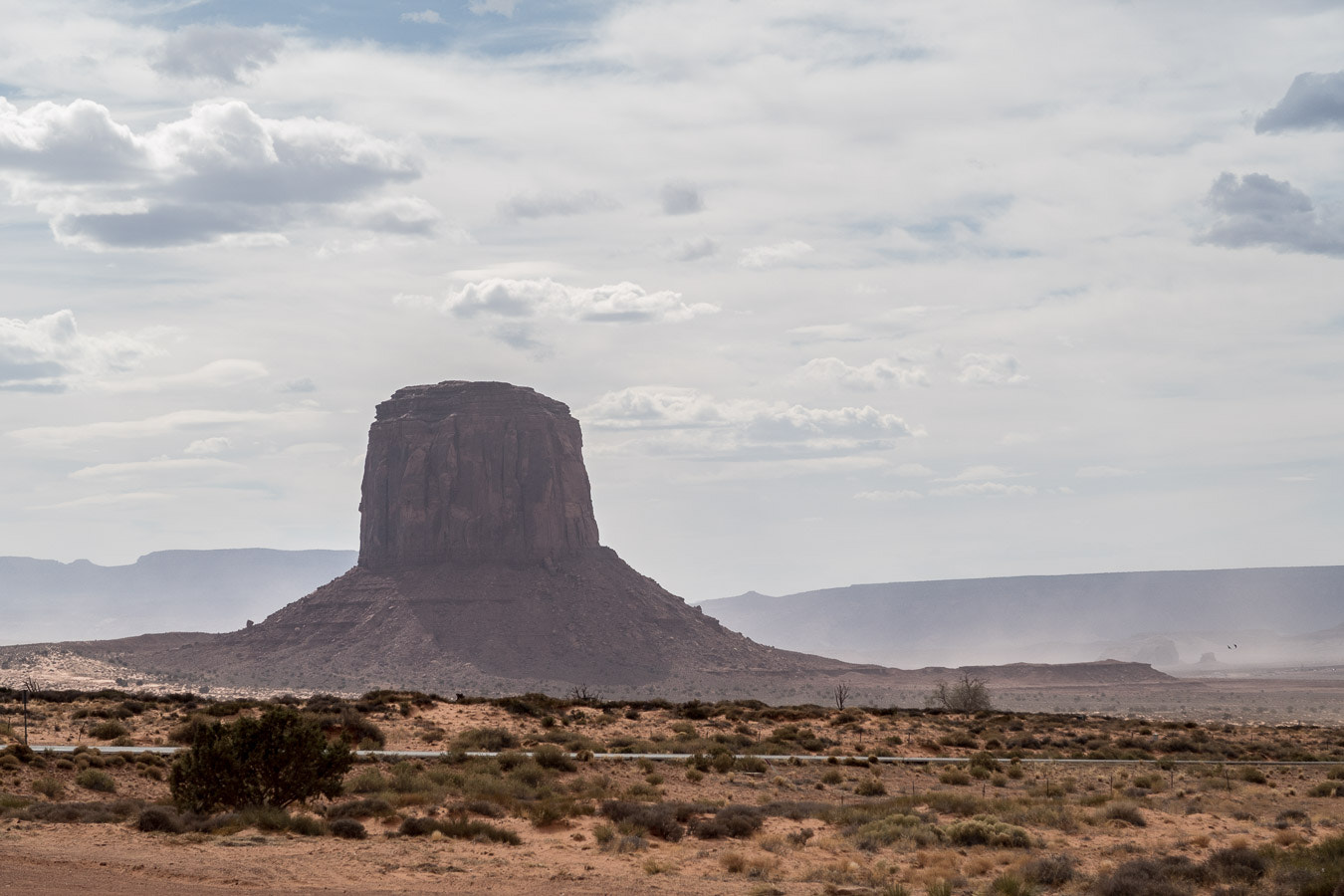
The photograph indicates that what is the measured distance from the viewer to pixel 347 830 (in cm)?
2288

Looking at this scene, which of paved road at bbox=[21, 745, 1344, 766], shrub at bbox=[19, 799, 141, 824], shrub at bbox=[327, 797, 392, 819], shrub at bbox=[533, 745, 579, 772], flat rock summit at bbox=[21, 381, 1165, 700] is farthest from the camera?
flat rock summit at bbox=[21, 381, 1165, 700]

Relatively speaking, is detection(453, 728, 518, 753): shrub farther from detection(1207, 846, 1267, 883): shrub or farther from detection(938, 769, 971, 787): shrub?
detection(1207, 846, 1267, 883): shrub

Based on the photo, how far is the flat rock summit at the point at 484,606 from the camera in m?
113

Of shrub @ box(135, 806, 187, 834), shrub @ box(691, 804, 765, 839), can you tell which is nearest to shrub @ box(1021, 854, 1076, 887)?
shrub @ box(691, 804, 765, 839)

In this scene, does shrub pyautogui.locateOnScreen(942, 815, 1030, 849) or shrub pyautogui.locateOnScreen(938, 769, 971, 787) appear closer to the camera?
shrub pyautogui.locateOnScreen(942, 815, 1030, 849)

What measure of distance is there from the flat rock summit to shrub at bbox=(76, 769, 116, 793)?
254 feet

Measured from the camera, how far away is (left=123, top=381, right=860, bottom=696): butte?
114 m

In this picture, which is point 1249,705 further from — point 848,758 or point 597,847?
point 597,847

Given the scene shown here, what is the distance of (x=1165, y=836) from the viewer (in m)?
25.4

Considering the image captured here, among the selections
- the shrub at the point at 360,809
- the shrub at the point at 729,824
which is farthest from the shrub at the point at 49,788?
the shrub at the point at 729,824

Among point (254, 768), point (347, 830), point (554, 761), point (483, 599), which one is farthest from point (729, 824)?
point (483, 599)

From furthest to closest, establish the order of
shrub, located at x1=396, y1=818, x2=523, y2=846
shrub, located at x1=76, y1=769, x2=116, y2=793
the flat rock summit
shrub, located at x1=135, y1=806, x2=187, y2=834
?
the flat rock summit < shrub, located at x1=76, y1=769, x2=116, y2=793 < shrub, located at x1=396, y1=818, x2=523, y2=846 < shrub, located at x1=135, y1=806, x2=187, y2=834

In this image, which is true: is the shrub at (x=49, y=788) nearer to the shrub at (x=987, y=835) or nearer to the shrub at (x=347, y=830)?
the shrub at (x=347, y=830)

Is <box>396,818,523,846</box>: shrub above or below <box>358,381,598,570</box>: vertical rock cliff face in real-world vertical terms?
below
